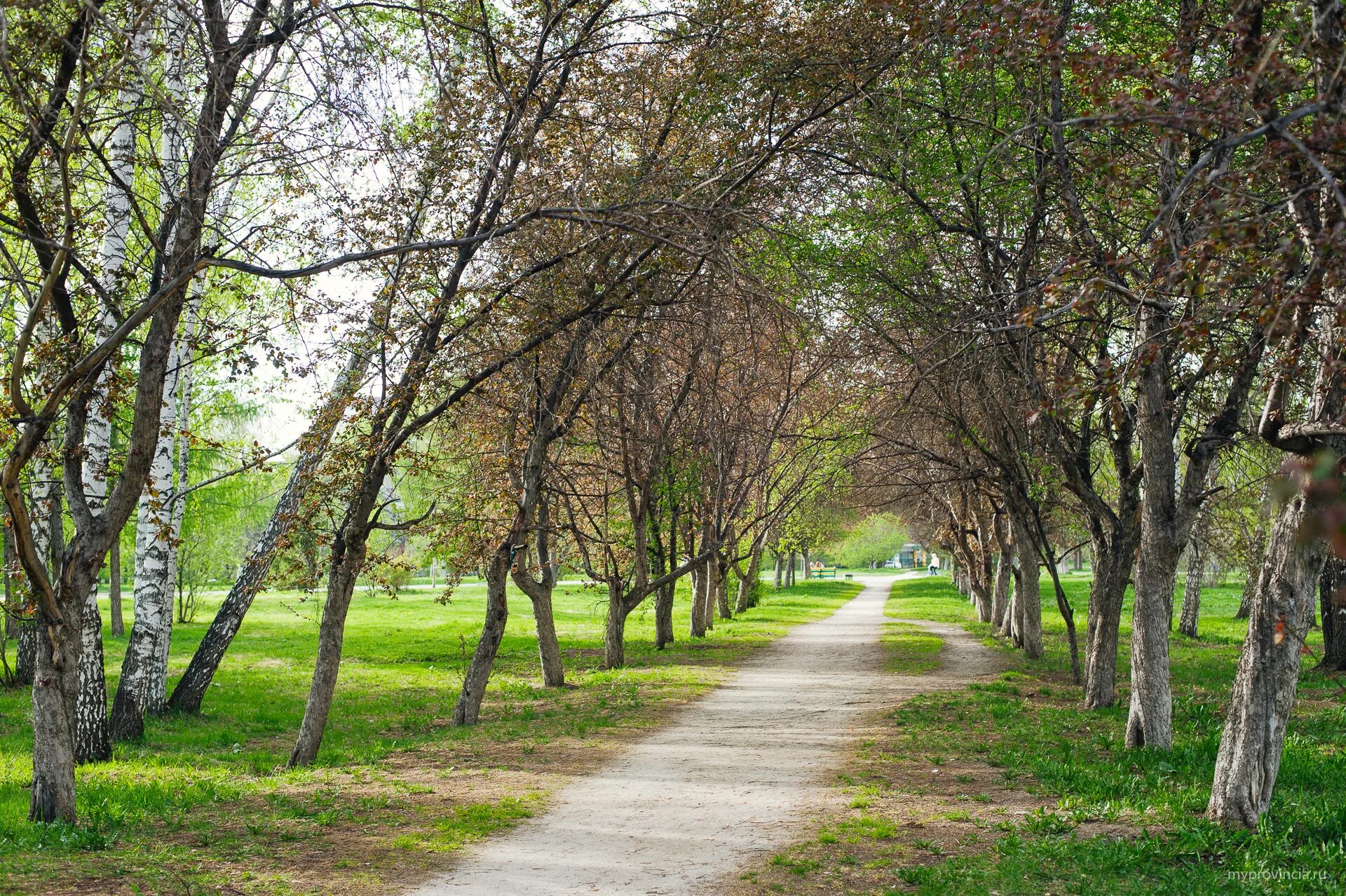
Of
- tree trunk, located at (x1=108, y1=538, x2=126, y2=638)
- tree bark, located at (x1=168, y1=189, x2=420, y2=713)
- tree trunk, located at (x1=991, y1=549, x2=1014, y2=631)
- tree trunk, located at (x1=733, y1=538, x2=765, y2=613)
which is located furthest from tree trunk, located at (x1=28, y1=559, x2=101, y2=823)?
→ tree trunk, located at (x1=733, y1=538, x2=765, y2=613)

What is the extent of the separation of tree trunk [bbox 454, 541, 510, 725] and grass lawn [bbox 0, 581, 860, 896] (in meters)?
0.46

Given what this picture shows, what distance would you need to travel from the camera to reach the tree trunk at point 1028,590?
19016 millimetres

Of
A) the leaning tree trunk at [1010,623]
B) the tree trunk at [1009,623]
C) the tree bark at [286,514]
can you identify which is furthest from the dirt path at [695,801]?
the tree trunk at [1009,623]

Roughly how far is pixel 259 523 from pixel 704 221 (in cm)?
3332

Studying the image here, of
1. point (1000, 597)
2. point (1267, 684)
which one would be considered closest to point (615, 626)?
point (1000, 597)

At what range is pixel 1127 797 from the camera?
7883 millimetres

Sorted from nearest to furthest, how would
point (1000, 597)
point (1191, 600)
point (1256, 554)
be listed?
point (1256, 554), point (1191, 600), point (1000, 597)

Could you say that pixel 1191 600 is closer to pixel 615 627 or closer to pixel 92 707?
pixel 615 627

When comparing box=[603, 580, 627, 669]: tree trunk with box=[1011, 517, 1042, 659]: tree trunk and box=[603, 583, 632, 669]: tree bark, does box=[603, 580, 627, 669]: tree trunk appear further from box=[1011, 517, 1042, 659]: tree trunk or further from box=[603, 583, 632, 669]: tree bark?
box=[1011, 517, 1042, 659]: tree trunk

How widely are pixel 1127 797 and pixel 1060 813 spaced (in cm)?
68

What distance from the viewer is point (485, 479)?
52.3ft

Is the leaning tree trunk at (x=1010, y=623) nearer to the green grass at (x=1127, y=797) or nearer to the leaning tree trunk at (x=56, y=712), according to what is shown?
the green grass at (x=1127, y=797)

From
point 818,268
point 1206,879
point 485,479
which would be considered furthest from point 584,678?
point 1206,879

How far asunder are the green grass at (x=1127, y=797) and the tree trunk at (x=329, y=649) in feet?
20.2
